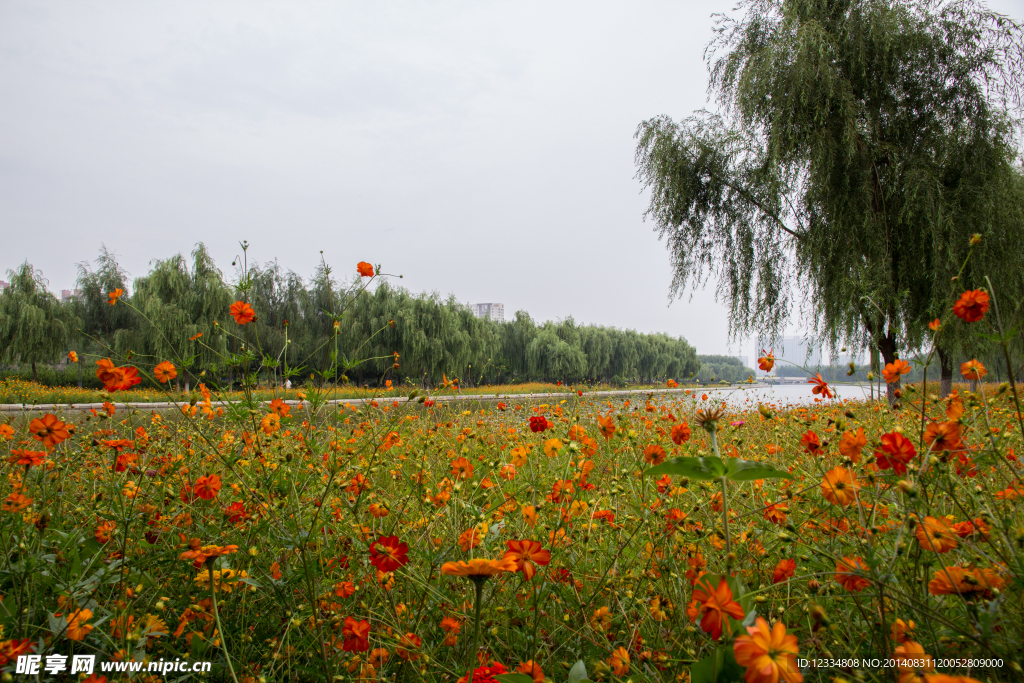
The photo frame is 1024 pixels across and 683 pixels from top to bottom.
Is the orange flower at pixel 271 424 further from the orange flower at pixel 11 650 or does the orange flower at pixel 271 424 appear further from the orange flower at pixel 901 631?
the orange flower at pixel 901 631

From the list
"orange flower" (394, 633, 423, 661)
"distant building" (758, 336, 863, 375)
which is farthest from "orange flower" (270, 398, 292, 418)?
"distant building" (758, 336, 863, 375)

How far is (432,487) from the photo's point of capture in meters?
1.62

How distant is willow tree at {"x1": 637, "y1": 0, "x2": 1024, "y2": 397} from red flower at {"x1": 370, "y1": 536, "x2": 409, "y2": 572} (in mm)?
5239

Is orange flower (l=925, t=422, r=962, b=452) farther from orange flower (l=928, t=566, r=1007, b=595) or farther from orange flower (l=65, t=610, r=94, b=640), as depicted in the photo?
orange flower (l=65, t=610, r=94, b=640)

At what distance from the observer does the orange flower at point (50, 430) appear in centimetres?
106

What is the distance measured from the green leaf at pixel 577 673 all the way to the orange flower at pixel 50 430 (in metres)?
1.17

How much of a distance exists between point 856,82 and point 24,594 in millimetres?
7383

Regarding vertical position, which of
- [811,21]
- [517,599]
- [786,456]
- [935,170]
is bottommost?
[517,599]

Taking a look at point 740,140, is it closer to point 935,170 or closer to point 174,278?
point 935,170

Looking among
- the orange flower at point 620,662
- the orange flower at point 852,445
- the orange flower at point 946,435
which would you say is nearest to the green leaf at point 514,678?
the orange flower at point 620,662

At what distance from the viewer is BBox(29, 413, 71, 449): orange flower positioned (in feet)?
3.46

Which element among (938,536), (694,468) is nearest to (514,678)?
(694,468)

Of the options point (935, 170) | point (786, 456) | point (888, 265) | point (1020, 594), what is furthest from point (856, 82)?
point (1020, 594)

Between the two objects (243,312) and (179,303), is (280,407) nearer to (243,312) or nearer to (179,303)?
(243,312)
